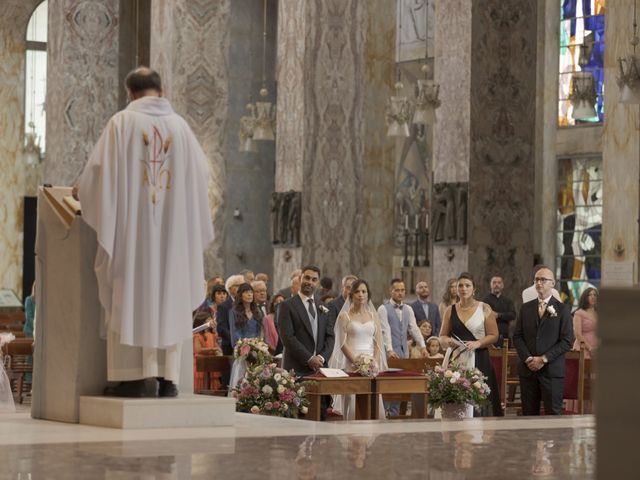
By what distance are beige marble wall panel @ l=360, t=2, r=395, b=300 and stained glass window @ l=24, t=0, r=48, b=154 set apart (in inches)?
557

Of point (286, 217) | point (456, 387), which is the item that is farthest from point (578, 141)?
point (456, 387)

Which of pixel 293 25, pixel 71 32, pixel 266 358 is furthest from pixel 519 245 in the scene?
pixel 71 32

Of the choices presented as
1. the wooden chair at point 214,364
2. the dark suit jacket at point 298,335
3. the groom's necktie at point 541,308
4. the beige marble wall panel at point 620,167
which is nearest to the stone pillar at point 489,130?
the beige marble wall panel at point 620,167

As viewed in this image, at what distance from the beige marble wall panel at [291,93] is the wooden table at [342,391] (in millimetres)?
8969

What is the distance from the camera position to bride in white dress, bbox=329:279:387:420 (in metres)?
14.3

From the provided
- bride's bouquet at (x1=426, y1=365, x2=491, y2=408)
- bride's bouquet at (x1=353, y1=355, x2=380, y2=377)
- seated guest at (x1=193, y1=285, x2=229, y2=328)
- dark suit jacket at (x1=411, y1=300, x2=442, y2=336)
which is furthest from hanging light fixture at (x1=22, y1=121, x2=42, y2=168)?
bride's bouquet at (x1=426, y1=365, x2=491, y2=408)

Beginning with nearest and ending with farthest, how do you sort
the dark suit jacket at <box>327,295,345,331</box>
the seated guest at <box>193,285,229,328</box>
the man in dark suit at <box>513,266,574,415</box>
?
the man in dark suit at <box>513,266,574,415</box>
the dark suit jacket at <box>327,295,345,331</box>
the seated guest at <box>193,285,229,328</box>

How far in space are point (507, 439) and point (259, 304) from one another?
8843mm

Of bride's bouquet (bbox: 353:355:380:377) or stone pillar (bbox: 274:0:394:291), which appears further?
stone pillar (bbox: 274:0:394:291)

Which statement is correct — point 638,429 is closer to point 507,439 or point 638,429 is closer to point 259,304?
point 507,439

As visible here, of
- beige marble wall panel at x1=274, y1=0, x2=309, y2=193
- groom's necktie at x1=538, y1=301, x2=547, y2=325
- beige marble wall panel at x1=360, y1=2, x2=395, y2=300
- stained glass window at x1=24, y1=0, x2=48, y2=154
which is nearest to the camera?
groom's necktie at x1=538, y1=301, x2=547, y2=325

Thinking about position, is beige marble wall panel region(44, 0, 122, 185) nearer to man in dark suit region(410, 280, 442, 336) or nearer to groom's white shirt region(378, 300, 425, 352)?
man in dark suit region(410, 280, 442, 336)

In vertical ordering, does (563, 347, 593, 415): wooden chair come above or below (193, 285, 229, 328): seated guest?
below

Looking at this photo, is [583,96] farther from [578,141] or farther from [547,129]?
[547,129]
